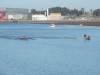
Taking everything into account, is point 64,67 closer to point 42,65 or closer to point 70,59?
point 42,65

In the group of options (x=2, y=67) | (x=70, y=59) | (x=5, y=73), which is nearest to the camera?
(x=5, y=73)

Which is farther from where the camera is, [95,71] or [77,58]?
[77,58]

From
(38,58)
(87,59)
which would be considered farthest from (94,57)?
(38,58)

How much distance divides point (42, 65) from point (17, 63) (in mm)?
2158

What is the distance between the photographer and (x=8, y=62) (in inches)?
1259

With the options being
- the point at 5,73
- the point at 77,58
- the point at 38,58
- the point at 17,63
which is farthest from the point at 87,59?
the point at 5,73

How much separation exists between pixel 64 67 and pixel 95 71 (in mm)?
2754

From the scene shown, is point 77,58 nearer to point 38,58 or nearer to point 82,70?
point 38,58

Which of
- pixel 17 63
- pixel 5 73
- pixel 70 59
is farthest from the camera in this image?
pixel 70 59

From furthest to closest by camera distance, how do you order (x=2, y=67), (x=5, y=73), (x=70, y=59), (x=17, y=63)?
(x=70, y=59)
(x=17, y=63)
(x=2, y=67)
(x=5, y=73)

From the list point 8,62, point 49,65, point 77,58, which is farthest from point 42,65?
point 77,58

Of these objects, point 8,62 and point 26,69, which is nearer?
point 26,69

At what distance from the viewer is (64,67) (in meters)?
29.9

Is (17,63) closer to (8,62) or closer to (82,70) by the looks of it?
(8,62)
